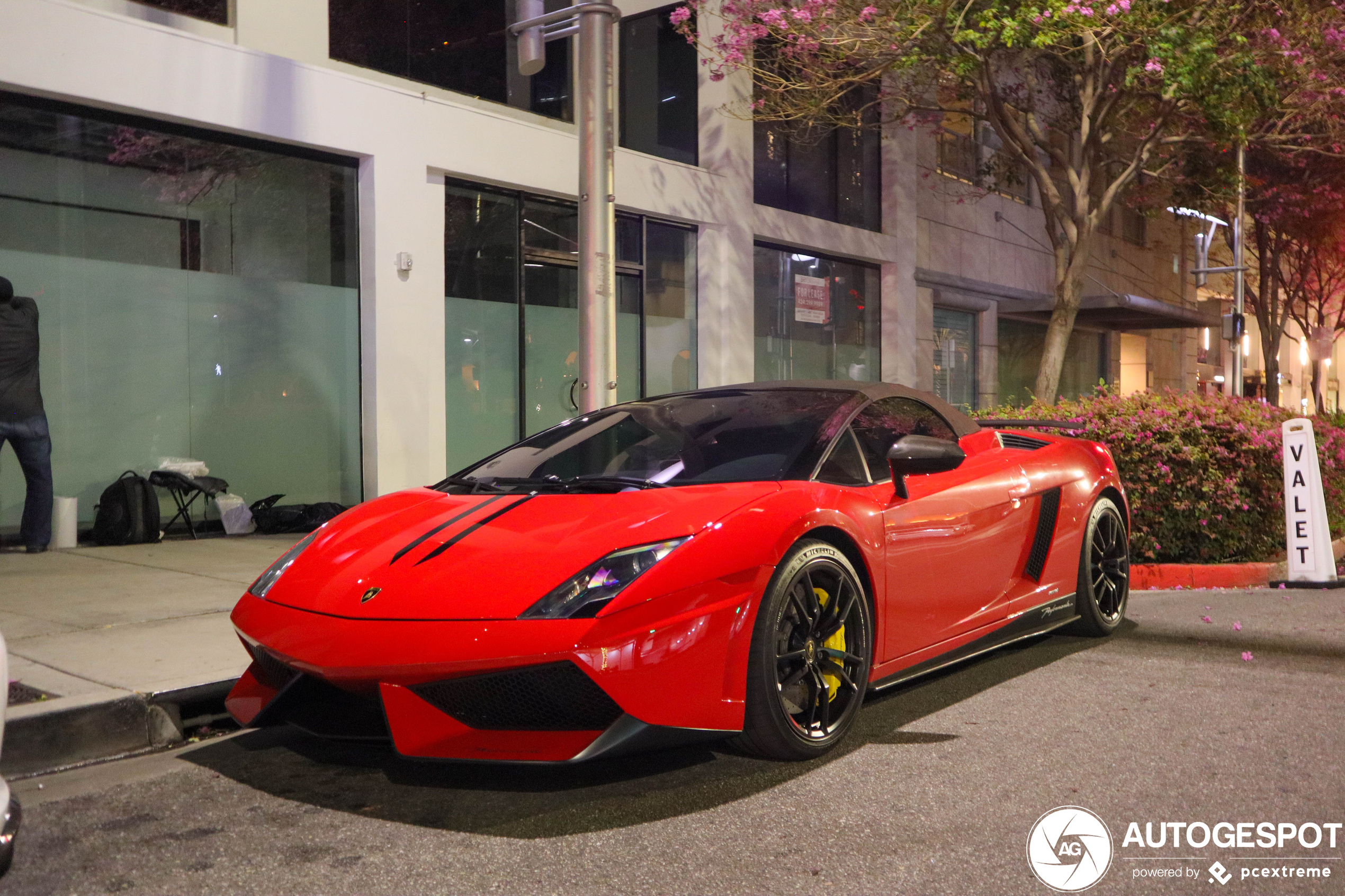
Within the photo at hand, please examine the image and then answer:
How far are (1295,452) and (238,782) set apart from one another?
7.22 meters

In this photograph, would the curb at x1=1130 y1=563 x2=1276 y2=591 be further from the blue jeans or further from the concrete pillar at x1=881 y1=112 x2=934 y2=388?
the concrete pillar at x1=881 y1=112 x2=934 y2=388

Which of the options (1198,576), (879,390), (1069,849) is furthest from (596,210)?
(1069,849)

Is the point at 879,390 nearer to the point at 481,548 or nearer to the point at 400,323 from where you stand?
the point at 481,548

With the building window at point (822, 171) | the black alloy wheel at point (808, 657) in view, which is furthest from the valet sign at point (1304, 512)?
the building window at point (822, 171)

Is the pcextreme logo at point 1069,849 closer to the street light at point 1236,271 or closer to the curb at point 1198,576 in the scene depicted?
the curb at point 1198,576

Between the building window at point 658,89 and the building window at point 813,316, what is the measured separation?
2.03m

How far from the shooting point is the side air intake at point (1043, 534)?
17.0ft

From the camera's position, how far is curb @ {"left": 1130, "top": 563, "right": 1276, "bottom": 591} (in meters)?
8.13

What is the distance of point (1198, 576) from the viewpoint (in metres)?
8.12

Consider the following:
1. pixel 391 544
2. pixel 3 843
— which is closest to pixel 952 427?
pixel 391 544

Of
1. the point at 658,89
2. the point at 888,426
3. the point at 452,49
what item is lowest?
the point at 888,426

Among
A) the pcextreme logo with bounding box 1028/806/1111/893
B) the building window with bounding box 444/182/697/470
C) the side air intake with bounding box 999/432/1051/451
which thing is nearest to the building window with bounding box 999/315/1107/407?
the building window with bounding box 444/182/697/470

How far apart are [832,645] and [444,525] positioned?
132 centimetres

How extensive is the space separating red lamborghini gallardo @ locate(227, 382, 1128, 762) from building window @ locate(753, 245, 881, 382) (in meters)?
11.3
